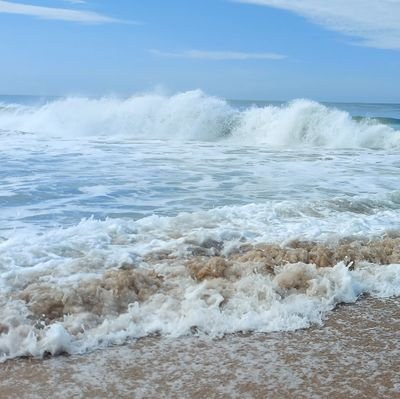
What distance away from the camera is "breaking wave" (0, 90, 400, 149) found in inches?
809

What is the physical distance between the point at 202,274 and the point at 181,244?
964 millimetres

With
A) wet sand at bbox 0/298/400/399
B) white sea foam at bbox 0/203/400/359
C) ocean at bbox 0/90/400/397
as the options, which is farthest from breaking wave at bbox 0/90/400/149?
wet sand at bbox 0/298/400/399

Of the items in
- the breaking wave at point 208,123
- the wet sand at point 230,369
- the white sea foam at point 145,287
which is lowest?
the wet sand at point 230,369

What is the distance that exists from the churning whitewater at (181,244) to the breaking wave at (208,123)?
645 centimetres

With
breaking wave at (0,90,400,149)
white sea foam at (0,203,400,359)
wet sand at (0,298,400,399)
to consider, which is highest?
breaking wave at (0,90,400,149)

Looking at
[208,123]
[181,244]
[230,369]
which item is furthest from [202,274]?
[208,123]

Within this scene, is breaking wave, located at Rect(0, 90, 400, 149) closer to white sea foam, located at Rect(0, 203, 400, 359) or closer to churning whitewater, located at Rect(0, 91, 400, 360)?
churning whitewater, located at Rect(0, 91, 400, 360)

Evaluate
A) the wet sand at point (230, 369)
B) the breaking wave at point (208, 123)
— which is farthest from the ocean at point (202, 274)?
the breaking wave at point (208, 123)

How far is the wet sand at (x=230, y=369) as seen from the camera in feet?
10.3

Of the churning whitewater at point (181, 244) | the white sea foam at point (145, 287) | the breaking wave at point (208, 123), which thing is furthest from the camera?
the breaking wave at point (208, 123)

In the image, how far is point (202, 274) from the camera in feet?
16.1

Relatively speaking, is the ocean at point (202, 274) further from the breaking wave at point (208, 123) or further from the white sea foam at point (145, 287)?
the breaking wave at point (208, 123)

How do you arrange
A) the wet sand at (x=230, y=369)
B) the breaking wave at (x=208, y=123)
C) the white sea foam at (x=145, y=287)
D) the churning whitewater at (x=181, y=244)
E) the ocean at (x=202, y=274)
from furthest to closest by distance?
the breaking wave at (x=208, y=123) → the churning whitewater at (x=181, y=244) → the white sea foam at (x=145, y=287) → the ocean at (x=202, y=274) → the wet sand at (x=230, y=369)

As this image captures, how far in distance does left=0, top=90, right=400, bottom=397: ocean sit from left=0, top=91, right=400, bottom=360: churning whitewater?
0.06ft
